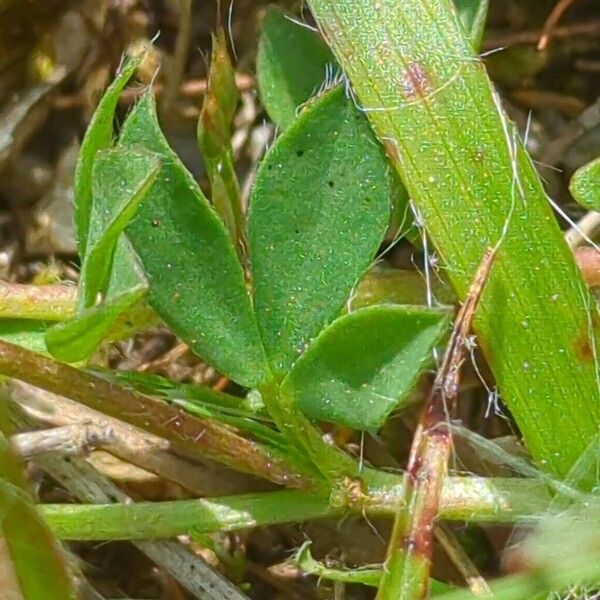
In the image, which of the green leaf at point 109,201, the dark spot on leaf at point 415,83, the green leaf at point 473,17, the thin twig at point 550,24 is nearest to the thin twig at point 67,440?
the green leaf at point 109,201

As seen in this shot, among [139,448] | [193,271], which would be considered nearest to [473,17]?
[193,271]

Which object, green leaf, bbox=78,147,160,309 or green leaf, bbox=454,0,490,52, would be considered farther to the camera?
green leaf, bbox=454,0,490,52

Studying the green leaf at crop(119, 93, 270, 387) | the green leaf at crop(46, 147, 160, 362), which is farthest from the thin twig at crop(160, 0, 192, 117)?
the green leaf at crop(46, 147, 160, 362)

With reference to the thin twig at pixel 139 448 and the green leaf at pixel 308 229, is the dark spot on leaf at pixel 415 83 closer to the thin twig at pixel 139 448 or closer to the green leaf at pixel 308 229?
the green leaf at pixel 308 229

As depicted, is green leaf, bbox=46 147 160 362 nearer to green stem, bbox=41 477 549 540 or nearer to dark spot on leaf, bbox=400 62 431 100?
green stem, bbox=41 477 549 540

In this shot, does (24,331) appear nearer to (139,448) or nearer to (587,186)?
(139,448)
